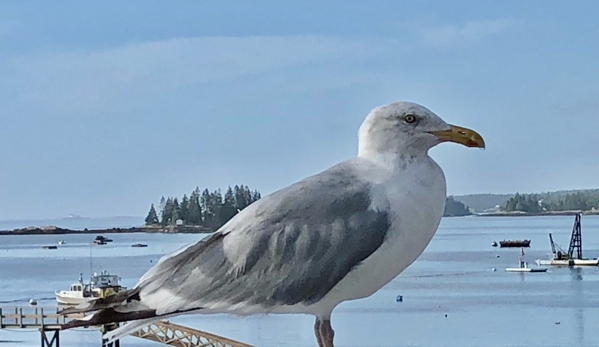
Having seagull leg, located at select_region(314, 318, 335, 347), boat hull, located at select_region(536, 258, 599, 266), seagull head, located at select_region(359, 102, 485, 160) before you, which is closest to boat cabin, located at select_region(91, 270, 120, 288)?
seagull leg, located at select_region(314, 318, 335, 347)

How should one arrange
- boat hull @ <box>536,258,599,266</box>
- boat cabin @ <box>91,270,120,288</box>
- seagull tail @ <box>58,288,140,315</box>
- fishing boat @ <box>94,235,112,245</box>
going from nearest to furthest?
seagull tail @ <box>58,288,140,315</box> < boat cabin @ <box>91,270,120,288</box> < boat hull @ <box>536,258,599,266</box> < fishing boat @ <box>94,235,112,245</box>

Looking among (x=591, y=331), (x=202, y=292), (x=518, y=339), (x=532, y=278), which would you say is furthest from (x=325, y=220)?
(x=532, y=278)

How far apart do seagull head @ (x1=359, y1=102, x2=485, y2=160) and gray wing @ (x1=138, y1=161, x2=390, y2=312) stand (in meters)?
0.09

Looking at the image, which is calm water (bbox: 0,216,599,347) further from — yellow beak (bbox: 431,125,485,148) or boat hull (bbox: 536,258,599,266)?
yellow beak (bbox: 431,125,485,148)

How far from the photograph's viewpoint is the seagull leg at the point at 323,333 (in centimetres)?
214

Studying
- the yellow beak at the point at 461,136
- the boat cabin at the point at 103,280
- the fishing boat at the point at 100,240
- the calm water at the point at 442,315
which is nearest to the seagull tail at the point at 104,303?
the yellow beak at the point at 461,136

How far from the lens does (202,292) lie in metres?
2.12

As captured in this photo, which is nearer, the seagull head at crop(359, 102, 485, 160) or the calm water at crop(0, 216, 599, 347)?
the seagull head at crop(359, 102, 485, 160)

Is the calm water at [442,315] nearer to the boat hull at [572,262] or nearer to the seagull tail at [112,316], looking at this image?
the boat hull at [572,262]

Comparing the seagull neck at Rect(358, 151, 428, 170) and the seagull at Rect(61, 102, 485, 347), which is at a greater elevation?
the seagull neck at Rect(358, 151, 428, 170)

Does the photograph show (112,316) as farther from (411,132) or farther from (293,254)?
(411,132)

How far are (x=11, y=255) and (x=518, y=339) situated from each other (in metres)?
50.7

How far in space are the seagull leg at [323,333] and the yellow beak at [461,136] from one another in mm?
437

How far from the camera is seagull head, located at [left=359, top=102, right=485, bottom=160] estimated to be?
2.12 meters
